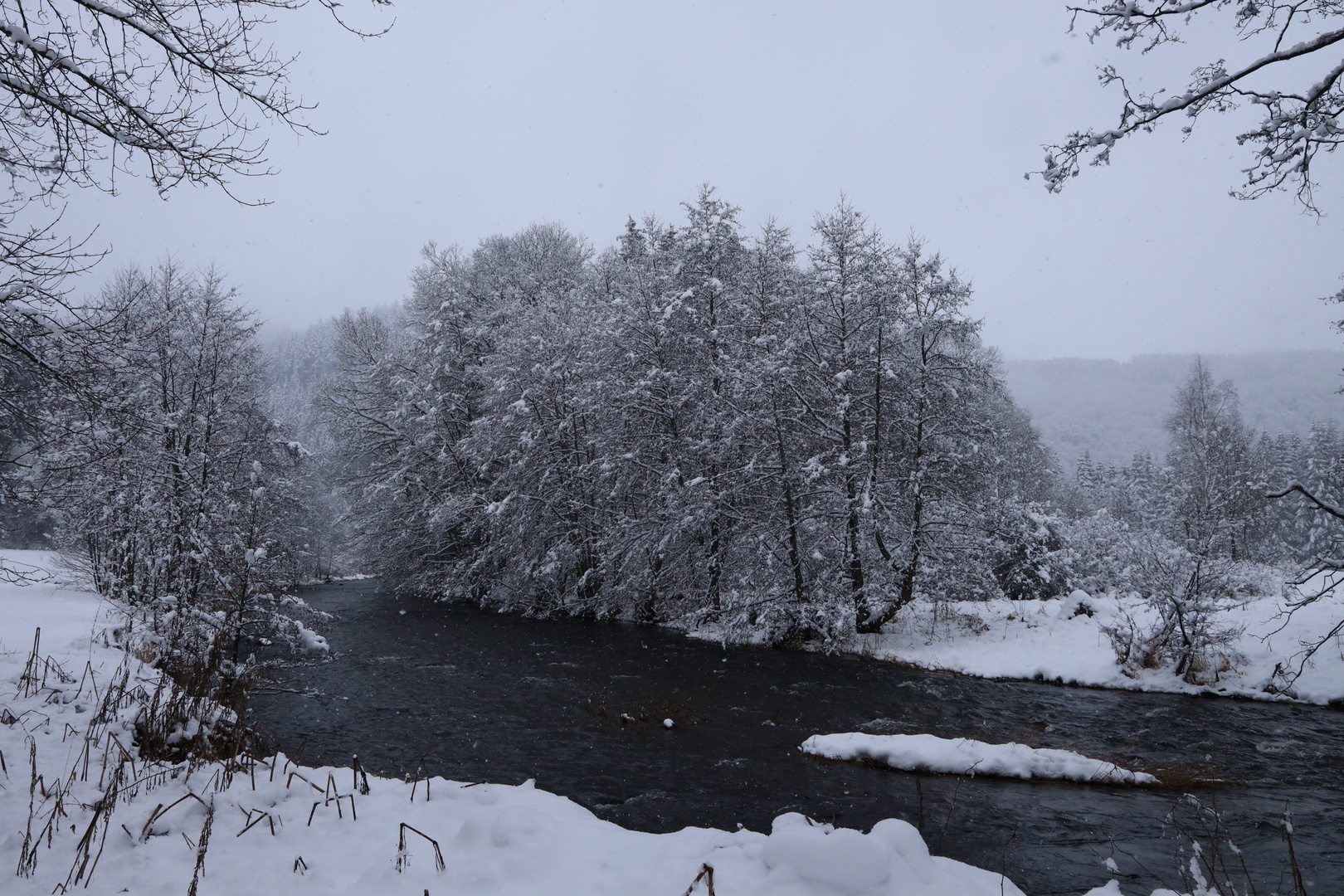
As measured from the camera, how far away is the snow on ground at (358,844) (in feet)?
12.9

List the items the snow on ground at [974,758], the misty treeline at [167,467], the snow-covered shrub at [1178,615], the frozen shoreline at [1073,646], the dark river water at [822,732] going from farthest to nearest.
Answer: the snow-covered shrub at [1178,615] < the frozen shoreline at [1073,646] < the snow on ground at [974,758] < the dark river water at [822,732] < the misty treeline at [167,467]

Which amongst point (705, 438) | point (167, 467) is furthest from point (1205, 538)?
point (167, 467)

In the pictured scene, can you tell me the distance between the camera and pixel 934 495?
16.6m

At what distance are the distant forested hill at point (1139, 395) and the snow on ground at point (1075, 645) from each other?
84696 mm

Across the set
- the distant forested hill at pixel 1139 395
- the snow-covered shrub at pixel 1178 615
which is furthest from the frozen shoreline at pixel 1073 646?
the distant forested hill at pixel 1139 395

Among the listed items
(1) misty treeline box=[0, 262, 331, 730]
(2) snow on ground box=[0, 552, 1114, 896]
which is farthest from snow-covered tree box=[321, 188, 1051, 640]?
(2) snow on ground box=[0, 552, 1114, 896]

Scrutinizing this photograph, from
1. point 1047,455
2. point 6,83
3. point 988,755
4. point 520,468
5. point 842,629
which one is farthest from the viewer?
point 1047,455

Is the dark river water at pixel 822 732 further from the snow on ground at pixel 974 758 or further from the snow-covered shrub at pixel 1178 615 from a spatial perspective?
the snow-covered shrub at pixel 1178 615

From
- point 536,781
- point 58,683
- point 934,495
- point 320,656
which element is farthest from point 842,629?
point 58,683

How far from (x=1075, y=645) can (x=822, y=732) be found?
23.2ft

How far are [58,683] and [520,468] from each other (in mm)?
15470

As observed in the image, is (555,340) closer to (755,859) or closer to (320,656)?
(320,656)

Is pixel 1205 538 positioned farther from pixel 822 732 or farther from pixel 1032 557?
pixel 822 732

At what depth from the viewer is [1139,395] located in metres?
148
